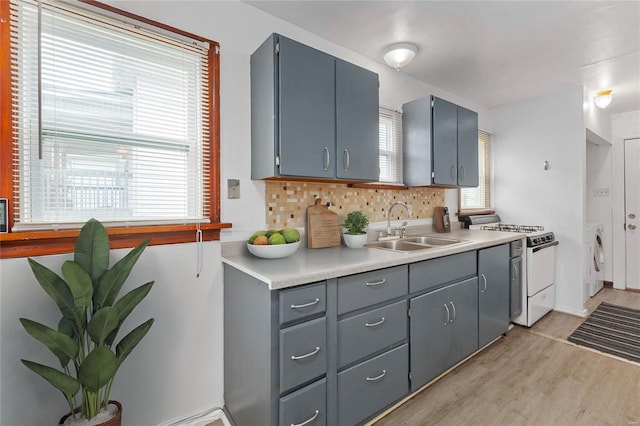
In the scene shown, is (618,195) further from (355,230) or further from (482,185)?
(355,230)

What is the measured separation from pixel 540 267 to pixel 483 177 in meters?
1.37

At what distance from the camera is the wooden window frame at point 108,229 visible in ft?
4.13

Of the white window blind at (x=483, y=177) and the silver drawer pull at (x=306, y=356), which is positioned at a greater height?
the white window blind at (x=483, y=177)

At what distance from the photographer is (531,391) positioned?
2.07 m

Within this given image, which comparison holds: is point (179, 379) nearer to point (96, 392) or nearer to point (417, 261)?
point (96, 392)

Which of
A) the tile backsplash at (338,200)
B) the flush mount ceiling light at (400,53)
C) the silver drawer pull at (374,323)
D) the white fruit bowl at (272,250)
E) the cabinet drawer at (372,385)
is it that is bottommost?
the cabinet drawer at (372,385)

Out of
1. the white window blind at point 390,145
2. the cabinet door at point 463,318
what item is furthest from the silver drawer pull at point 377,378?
the white window blind at point 390,145

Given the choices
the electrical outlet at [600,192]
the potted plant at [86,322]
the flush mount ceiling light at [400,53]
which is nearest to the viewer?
the potted plant at [86,322]

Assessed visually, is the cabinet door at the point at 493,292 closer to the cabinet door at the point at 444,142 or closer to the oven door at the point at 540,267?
the oven door at the point at 540,267

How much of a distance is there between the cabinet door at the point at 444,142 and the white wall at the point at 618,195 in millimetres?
3279

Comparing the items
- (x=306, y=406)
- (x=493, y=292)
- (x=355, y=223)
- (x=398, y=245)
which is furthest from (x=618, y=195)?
(x=306, y=406)

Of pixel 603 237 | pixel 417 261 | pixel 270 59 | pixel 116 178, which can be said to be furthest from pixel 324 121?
pixel 603 237

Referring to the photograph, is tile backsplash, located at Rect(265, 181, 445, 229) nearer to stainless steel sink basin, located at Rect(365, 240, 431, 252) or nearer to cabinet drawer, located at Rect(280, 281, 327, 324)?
stainless steel sink basin, located at Rect(365, 240, 431, 252)

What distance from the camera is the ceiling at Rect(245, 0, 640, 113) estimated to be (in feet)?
6.41
